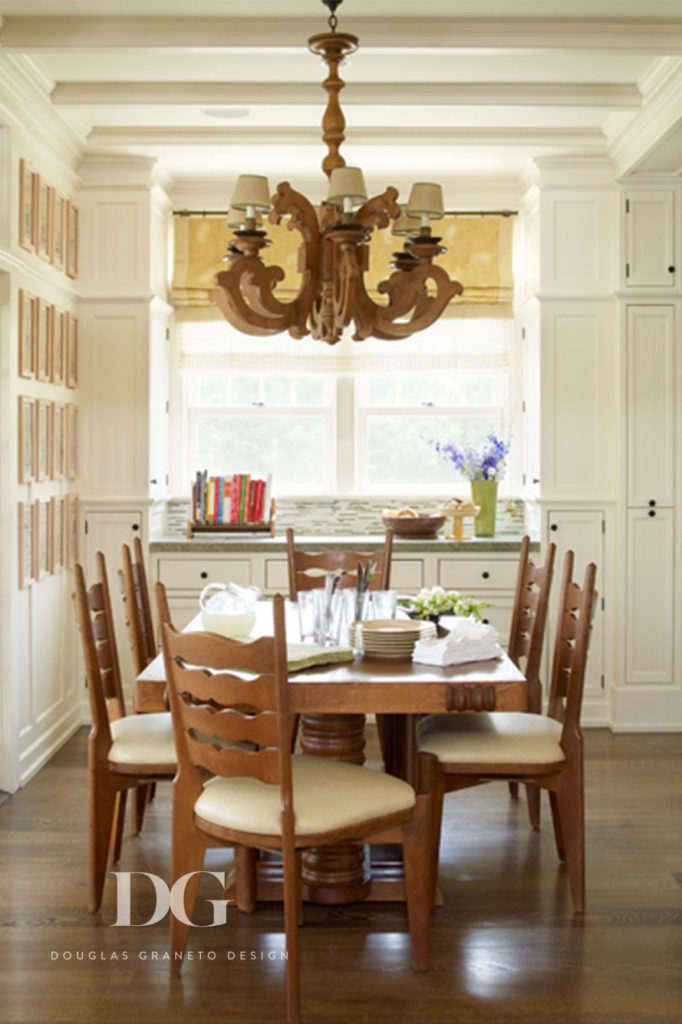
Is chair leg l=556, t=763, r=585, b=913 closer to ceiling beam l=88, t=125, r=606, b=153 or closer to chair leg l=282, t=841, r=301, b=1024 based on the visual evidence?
chair leg l=282, t=841, r=301, b=1024

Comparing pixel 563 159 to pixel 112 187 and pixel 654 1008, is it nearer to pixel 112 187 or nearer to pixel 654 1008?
pixel 112 187

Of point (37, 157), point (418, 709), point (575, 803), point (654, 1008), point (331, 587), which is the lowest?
point (654, 1008)

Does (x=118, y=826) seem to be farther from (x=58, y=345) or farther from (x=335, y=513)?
(x=335, y=513)

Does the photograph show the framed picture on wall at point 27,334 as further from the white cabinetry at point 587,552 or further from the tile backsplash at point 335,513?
the white cabinetry at point 587,552

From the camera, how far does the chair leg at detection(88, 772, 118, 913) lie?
3105 mm

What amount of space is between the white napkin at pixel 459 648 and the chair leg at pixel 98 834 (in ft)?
3.29

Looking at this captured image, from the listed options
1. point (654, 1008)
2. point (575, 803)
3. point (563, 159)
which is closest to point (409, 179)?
point (563, 159)

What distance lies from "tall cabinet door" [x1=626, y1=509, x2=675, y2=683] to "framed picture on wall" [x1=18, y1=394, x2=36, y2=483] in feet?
9.42

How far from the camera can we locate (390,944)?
289 cm

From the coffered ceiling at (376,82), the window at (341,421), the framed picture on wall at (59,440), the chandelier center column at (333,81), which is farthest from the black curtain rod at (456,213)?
the chandelier center column at (333,81)

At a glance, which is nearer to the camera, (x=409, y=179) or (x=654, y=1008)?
(x=654, y=1008)

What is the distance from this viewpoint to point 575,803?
10.3ft

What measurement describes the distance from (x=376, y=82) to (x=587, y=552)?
2.46 meters

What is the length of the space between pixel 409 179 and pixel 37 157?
2.01 m
